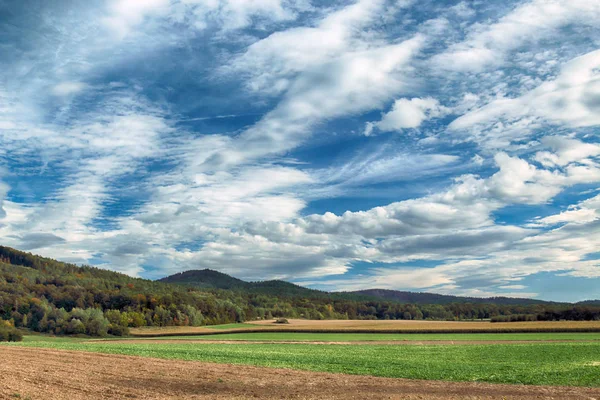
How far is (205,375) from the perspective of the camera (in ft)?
109

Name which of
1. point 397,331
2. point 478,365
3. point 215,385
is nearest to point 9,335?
point 397,331

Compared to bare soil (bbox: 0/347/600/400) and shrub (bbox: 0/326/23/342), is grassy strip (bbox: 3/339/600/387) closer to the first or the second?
bare soil (bbox: 0/347/600/400)

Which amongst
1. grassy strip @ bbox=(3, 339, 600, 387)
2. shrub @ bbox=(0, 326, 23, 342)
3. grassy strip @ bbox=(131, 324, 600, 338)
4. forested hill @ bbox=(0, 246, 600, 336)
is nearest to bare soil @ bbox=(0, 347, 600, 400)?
grassy strip @ bbox=(3, 339, 600, 387)

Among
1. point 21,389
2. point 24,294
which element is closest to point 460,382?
point 21,389

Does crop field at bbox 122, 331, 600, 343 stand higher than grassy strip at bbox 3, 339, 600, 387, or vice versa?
grassy strip at bbox 3, 339, 600, 387

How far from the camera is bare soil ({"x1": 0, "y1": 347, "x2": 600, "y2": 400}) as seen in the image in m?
25.9

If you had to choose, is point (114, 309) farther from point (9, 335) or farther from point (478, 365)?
point (478, 365)

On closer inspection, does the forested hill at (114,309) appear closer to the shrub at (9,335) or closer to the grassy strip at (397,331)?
the grassy strip at (397,331)

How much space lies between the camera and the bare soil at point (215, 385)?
25938mm

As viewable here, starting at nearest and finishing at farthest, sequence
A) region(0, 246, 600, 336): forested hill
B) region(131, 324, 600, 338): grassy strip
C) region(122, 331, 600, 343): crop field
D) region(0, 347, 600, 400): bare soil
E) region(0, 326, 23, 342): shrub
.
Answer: region(0, 347, 600, 400): bare soil → region(122, 331, 600, 343): crop field → region(0, 326, 23, 342): shrub → region(131, 324, 600, 338): grassy strip → region(0, 246, 600, 336): forested hill

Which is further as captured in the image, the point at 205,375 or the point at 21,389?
the point at 205,375

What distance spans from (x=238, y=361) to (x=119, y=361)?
385 inches

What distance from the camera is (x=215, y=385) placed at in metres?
29.5

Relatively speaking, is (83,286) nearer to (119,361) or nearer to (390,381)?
(119,361)
